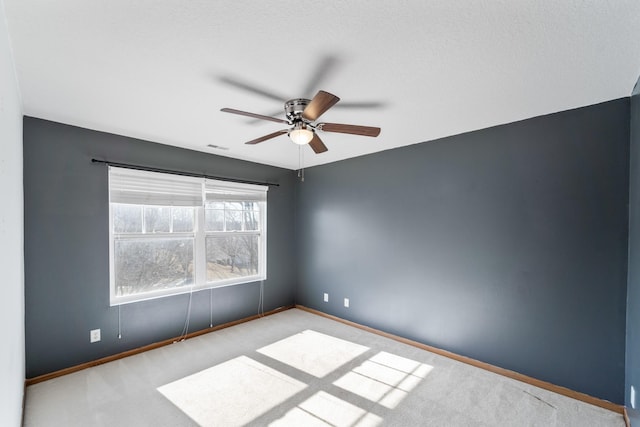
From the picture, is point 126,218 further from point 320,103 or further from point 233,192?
point 320,103

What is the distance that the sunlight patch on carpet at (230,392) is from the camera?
2.14m

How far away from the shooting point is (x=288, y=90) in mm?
2059

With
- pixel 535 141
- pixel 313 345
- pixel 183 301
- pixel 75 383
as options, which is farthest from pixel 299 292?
pixel 535 141

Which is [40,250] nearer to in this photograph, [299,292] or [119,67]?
[119,67]

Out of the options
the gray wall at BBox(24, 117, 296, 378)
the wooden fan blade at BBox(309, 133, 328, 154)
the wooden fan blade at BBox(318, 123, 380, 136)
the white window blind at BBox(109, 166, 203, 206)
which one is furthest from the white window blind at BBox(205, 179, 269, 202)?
the wooden fan blade at BBox(318, 123, 380, 136)

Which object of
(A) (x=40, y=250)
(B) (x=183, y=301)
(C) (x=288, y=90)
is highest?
(C) (x=288, y=90)

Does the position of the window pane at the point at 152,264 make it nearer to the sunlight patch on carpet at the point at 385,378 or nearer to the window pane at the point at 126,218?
the window pane at the point at 126,218

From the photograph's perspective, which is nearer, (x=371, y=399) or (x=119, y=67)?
(x=119, y=67)

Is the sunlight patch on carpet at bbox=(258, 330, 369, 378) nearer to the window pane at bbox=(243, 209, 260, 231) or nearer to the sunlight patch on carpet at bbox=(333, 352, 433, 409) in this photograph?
the sunlight patch on carpet at bbox=(333, 352, 433, 409)

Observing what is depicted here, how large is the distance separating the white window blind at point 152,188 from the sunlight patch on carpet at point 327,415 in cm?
256

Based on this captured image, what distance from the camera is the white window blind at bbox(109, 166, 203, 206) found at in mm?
3041

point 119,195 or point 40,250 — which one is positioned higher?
point 119,195

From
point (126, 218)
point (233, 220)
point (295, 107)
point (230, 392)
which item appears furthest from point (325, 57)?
point (233, 220)

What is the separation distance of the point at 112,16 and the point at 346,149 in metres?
2.66
